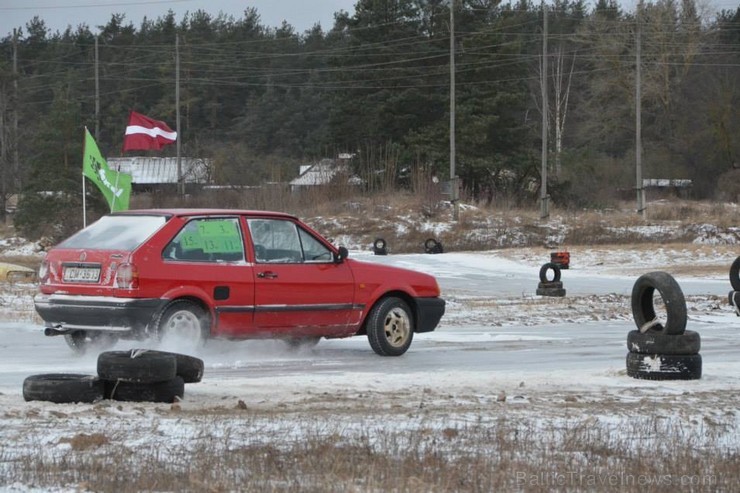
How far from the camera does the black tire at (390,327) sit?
44.5ft

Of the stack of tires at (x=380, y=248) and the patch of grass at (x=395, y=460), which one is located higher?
the stack of tires at (x=380, y=248)

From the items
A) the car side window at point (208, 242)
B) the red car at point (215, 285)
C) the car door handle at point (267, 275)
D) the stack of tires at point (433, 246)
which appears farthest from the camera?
the stack of tires at point (433, 246)

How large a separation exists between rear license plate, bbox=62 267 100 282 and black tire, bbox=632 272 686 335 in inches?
210

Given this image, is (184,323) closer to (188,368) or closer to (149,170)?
(188,368)

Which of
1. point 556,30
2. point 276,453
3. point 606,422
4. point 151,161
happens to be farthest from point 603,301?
point 556,30

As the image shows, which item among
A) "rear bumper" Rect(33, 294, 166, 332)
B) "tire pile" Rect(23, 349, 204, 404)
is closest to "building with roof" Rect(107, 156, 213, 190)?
"rear bumper" Rect(33, 294, 166, 332)

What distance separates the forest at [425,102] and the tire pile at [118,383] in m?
41.9

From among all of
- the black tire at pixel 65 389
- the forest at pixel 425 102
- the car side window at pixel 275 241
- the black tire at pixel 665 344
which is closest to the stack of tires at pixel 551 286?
the car side window at pixel 275 241

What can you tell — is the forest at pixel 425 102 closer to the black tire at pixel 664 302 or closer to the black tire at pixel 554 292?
the black tire at pixel 554 292

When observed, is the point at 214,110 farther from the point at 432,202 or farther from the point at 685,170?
the point at 432,202

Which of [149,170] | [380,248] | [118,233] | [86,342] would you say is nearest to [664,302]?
[118,233]

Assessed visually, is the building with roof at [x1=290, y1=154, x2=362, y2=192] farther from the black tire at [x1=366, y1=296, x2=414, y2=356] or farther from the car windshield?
the car windshield

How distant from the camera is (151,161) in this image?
8500cm

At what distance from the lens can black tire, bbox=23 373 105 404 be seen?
8.91 m
